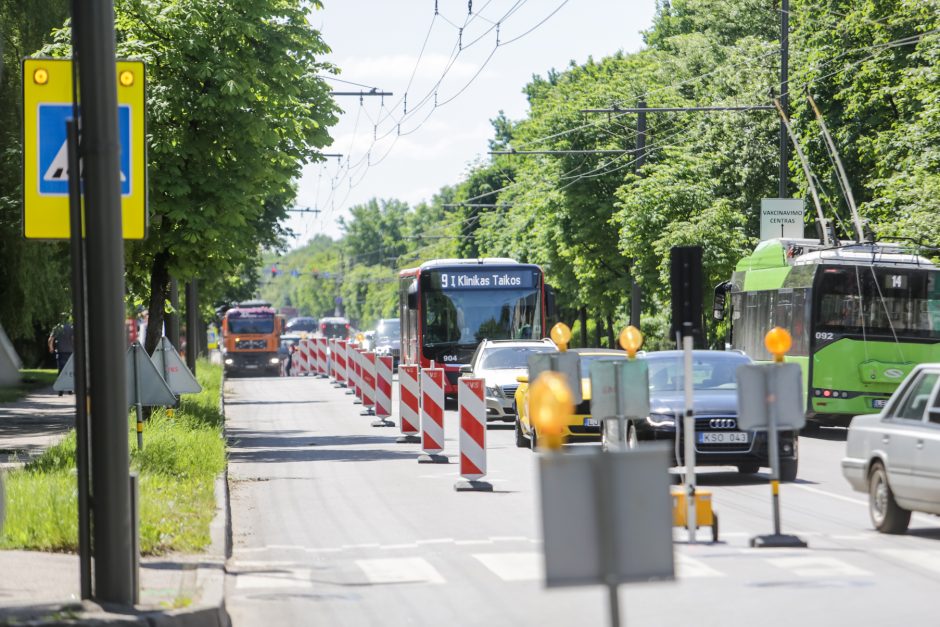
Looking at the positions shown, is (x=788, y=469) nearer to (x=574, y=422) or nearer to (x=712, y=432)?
(x=712, y=432)

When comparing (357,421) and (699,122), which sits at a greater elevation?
(699,122)

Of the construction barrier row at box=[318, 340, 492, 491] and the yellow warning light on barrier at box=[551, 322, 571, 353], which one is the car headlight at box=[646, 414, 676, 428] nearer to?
the yellow warning light on barrier at box=[551, 322, 571, 353]

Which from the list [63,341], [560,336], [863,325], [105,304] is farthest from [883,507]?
[63,341]

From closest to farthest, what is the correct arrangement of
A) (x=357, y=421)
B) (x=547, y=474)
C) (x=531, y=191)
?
(x=547, y=474)
(x=357, y=421)
(x=531, y=191)

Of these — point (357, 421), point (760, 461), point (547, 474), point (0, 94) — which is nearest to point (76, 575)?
point (547, 474)

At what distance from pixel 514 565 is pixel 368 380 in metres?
21.4

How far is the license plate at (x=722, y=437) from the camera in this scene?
56.7 ft

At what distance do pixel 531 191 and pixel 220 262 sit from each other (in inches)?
1628

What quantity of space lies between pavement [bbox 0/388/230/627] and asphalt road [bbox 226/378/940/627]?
242 mm

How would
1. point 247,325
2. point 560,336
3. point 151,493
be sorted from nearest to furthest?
point 151,493 < point 560,336 < point 247,325

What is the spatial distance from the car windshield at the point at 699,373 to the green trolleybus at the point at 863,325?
25.3 feet

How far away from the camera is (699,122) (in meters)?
51.8

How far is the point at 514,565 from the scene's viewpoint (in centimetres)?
1127

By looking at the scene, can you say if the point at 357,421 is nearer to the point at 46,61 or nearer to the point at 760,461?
the point at 760,461
